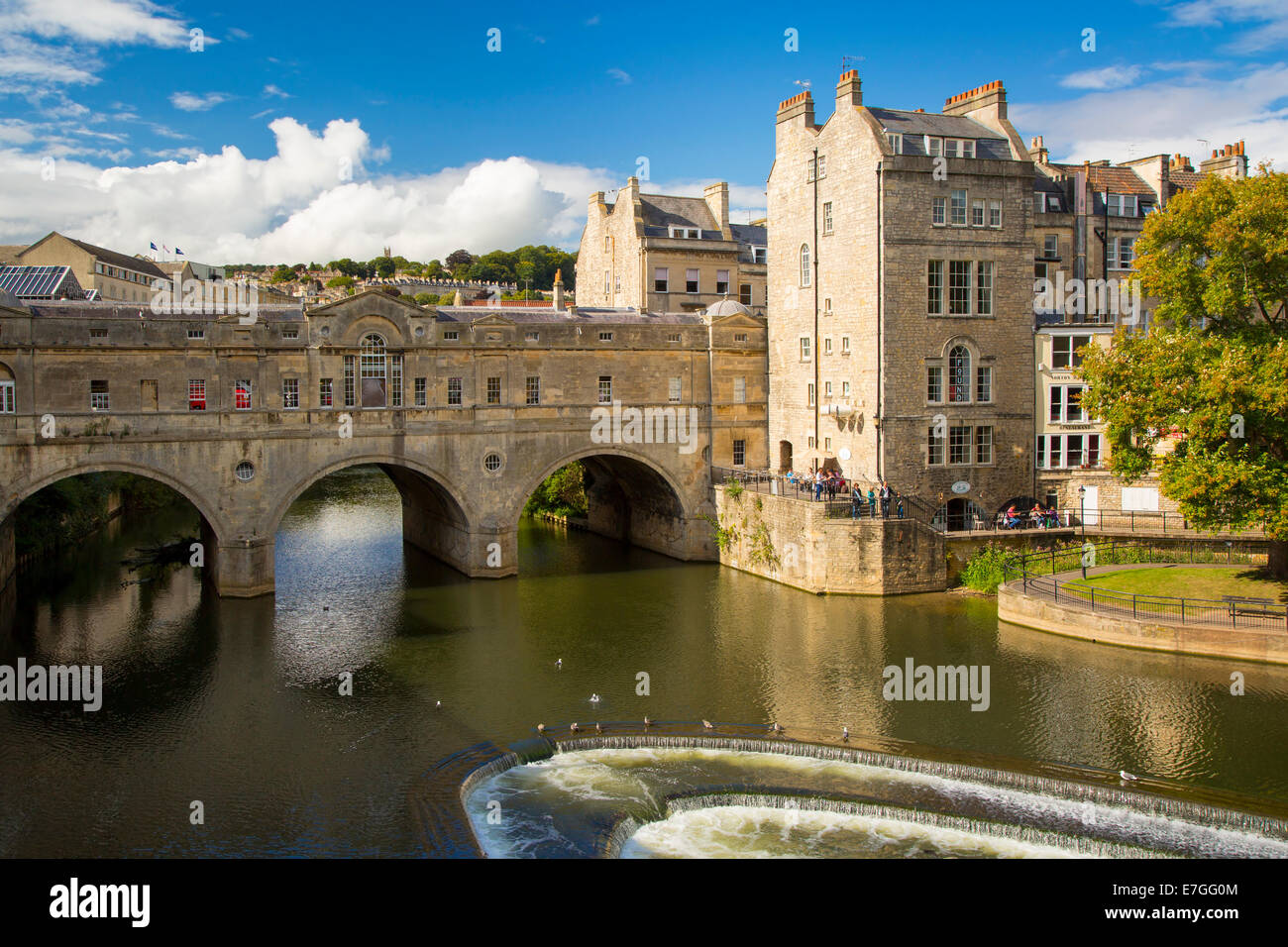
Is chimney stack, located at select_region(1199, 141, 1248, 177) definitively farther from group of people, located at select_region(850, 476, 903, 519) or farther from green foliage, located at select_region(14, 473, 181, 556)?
green foliage, located at select_region(14, 473, 181, 556)

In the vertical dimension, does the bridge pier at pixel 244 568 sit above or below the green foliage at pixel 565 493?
below

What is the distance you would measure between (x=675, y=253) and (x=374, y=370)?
2027 centimetres

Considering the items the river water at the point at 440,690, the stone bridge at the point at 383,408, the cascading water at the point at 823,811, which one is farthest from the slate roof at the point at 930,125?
the cascading water at the point at 823,811

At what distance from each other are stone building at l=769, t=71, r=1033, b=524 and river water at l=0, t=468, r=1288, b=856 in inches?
267

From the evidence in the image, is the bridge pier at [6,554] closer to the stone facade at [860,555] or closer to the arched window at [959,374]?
the stone facade at [860,555]

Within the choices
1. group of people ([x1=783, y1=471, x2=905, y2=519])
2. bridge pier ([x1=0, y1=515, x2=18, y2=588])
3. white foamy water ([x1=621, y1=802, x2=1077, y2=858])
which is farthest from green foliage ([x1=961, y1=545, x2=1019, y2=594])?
bridge pier ([x1=0, y1=515, x2=18, y2=588])

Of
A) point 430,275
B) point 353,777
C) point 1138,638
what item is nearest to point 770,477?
point 1138,638

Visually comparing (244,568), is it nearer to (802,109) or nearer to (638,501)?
(638,501)

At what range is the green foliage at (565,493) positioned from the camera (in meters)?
56.1

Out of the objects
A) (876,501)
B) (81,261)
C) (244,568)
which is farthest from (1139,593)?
(81,261)

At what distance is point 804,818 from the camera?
802 inches

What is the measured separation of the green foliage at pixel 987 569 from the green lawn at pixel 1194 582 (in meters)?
3.45

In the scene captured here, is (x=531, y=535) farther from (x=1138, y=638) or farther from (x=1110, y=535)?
(x=1138, y=638)
